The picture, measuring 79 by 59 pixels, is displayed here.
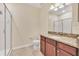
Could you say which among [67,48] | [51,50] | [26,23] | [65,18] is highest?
[65,18]

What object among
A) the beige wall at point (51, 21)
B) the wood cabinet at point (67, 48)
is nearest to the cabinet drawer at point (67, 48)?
the wood cabinet at point (67, 48)

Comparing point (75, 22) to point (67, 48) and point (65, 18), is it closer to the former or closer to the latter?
point (65, 18)

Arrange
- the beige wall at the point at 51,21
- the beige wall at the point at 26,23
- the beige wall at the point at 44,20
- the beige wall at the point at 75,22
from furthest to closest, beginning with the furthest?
the beige wall at the point at 26,23 < the beige wall at the point at 44,20 < the beige wall at the point at 51,21 < the beige wall at the point at 75,22

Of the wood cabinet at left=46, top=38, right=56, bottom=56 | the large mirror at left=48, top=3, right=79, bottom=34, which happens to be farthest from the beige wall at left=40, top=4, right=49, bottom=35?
the wood cabinet at left=46, top=38, right=56, bottom=56

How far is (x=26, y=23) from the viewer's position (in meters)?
4.36

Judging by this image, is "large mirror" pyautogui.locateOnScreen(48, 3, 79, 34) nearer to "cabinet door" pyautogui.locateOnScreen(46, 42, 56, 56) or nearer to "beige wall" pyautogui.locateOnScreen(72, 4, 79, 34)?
"beige wall" pyautogui.locateOnScreen(72, 4, 79, 34)

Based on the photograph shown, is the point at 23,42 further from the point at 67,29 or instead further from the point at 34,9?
the point at 67,29

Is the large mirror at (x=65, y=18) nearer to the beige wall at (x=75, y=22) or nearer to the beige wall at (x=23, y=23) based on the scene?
the beige wall at (x=75, y=22)

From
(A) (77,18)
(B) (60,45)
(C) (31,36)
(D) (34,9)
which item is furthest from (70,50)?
(D) (34,9)

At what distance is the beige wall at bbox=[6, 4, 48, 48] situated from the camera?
396 cm

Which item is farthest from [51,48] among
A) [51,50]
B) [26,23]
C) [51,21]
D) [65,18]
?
[26,23]

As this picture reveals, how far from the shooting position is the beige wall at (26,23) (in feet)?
13.0

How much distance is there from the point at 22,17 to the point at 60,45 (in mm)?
2417

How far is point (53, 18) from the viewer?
11.2ft
